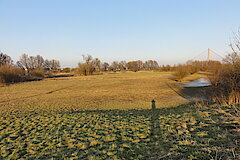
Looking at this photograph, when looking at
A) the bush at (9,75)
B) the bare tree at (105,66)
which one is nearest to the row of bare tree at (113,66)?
the bare tree at (105,66)

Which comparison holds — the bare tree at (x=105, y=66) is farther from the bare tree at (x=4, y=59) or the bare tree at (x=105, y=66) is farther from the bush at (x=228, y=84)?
the bush at (x=228, y=84)

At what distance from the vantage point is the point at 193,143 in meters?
3.88

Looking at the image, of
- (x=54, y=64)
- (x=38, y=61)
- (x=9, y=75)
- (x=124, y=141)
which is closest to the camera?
(x=124, y=141)

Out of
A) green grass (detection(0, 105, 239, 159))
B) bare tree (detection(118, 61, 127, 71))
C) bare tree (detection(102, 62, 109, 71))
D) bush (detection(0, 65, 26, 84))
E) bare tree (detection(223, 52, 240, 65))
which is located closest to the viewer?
green grass (detection(0, 105, 239, 159))

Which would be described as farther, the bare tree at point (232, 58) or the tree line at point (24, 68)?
the tree line at point (24, 68)

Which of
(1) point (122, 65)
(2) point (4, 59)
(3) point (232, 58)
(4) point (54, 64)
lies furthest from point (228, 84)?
(1) point (122, 65)

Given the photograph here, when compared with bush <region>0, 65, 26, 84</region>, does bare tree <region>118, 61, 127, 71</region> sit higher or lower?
higher

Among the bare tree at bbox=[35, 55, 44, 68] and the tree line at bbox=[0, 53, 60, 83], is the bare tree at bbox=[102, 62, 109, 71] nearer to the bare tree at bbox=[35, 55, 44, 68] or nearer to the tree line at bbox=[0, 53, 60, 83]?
Result: the tree line at bbox=[0, 53, 60, 83]

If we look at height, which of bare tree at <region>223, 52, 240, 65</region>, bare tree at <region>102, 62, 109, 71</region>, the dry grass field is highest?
bare tree at <region>102, 62, 109, 71</region>

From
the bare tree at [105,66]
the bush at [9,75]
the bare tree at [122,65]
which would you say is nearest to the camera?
the bush at [9,75]

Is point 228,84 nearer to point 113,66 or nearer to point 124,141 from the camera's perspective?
point 124,141

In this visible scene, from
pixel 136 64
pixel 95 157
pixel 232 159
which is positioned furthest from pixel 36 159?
pixel 136 64

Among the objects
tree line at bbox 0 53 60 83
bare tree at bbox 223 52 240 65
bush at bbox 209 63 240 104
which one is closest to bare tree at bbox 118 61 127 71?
tree line at bbox 0 53 60 83

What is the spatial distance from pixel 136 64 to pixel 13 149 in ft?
443
